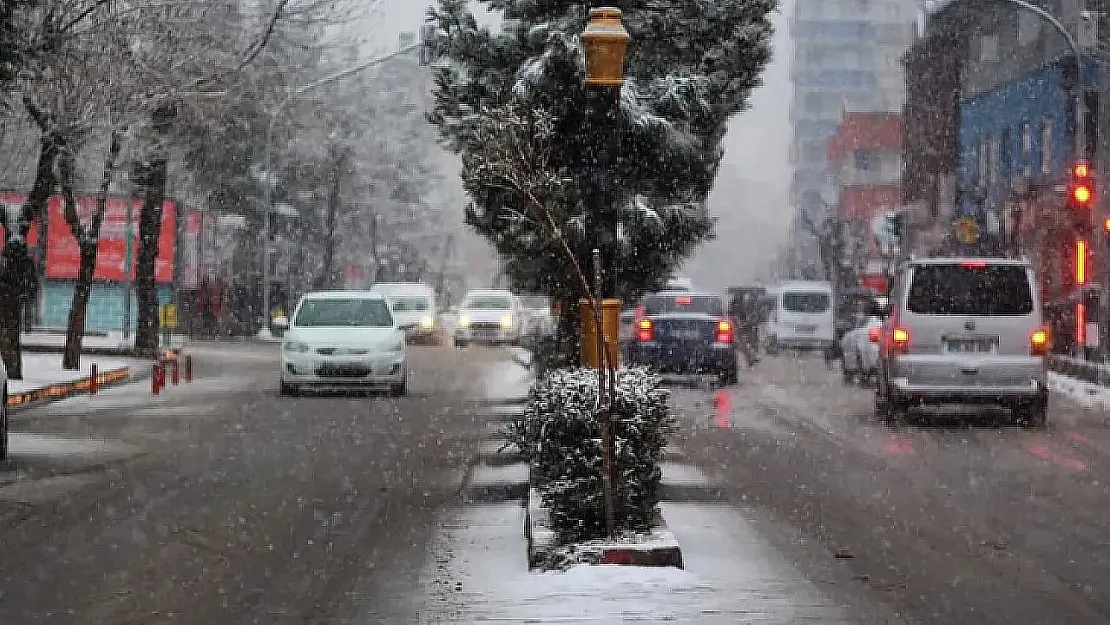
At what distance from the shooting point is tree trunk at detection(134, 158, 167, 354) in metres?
36.5

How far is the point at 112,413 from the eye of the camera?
23031 mm

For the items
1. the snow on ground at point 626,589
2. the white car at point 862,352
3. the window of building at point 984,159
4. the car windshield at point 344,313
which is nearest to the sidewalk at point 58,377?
the car windshield at point 344,313

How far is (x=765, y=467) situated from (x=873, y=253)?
63.6 m

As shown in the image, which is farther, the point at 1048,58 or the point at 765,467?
the point at 1048,58

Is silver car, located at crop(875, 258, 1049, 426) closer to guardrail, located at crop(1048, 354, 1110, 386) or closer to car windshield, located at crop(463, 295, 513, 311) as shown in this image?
guardrail, located at crop(1048, 354, 1110, 386)

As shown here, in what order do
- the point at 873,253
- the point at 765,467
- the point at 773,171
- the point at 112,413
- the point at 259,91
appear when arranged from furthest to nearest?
the point at 773,171 < the point at 873,253 < the point at 259,91 < the point at 112,413 < the point at 765,467

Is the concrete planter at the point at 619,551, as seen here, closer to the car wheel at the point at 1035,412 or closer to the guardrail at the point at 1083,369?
the car wheel at the point at 1035,412

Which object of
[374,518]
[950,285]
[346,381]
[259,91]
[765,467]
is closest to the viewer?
[374,518]

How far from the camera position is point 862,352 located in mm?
30484

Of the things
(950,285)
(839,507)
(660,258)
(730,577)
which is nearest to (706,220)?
(660,258)

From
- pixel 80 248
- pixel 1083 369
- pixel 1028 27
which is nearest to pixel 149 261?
pixel 80 248

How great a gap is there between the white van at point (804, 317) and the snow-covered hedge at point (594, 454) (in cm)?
3669

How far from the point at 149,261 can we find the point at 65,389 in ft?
36.5

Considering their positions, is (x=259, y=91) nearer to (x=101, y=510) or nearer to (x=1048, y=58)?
(x=1048, y=58)
